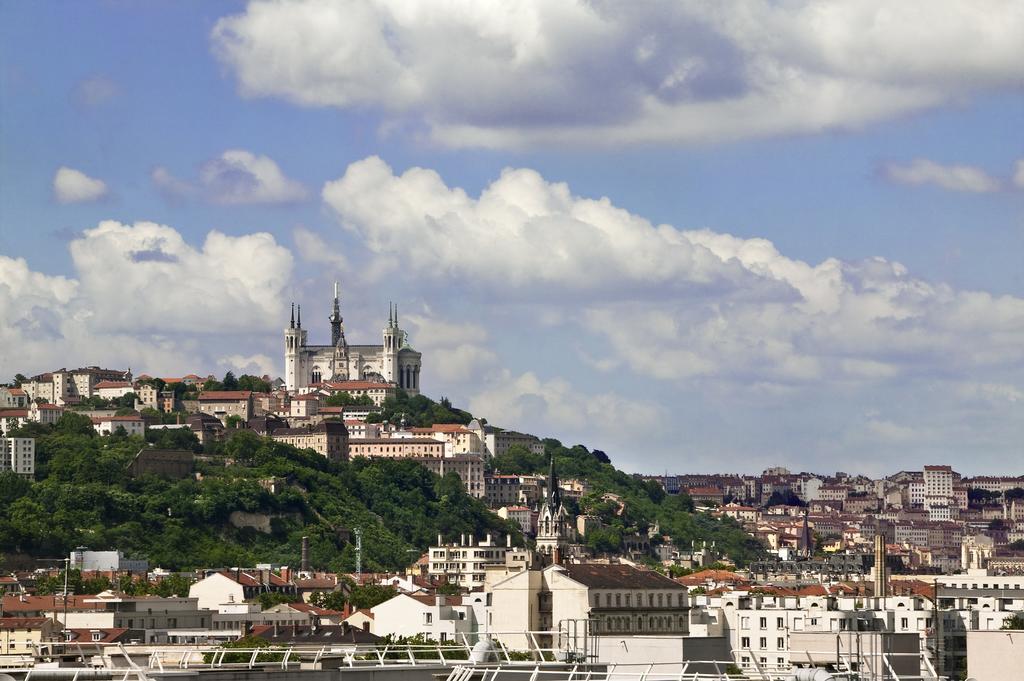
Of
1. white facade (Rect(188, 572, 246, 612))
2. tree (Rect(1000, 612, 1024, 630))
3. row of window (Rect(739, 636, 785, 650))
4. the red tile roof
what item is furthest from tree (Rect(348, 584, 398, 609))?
→ tree (Rect(1000, 612, 1024, 630))

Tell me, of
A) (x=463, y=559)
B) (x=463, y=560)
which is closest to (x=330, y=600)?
(x=463, y=560)

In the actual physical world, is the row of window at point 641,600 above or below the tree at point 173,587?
below

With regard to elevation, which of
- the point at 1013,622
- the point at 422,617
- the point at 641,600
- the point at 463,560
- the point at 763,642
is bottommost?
the point at 763,642

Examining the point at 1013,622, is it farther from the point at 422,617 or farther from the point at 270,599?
the point at 270,599

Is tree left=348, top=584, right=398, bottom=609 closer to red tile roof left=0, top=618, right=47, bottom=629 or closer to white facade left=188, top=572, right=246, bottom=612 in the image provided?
white facade left=188, top=572, right=246, bottom=612

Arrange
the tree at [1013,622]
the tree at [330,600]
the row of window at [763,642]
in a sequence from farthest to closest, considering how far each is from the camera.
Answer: the tree at [330,600] < the row of window at [763,642] < the tree at [1013,622]

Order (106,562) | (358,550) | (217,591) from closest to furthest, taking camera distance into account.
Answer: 1. (217,591)
2. (106,562)
3. (358,550)

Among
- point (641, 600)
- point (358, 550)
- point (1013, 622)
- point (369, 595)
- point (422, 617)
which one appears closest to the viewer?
point (1013, 622)

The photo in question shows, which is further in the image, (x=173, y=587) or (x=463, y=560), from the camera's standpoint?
(x=463, y=560)

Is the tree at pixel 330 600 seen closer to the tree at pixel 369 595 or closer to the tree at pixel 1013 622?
the tree at pixel 369 595

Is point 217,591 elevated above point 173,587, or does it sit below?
below

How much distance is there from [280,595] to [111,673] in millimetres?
108831

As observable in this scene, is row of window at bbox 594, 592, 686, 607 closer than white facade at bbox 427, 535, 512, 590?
Yes

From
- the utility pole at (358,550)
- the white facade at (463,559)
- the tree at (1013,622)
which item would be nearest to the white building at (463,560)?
the white facade at (463,559)
